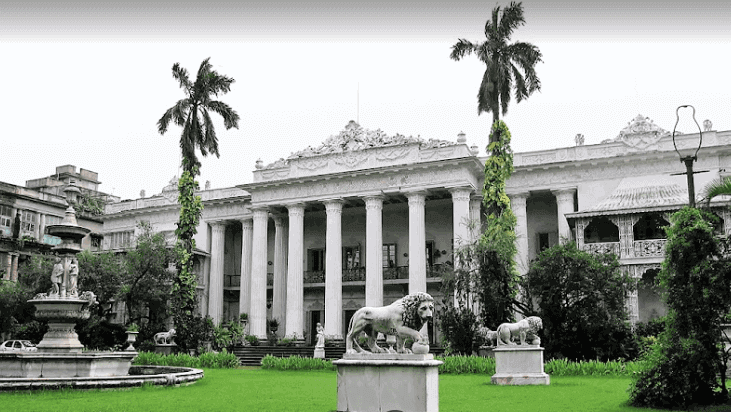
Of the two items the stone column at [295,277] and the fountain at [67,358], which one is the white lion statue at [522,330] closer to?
the fountain at [67,358]

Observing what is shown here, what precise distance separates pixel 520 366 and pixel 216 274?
24937 millimetres

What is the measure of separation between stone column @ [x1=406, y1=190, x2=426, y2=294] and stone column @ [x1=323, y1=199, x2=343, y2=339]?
3775 mm

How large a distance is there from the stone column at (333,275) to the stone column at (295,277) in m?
1.58

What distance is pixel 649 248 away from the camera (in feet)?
82.7

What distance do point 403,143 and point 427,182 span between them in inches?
Answer: 92.5

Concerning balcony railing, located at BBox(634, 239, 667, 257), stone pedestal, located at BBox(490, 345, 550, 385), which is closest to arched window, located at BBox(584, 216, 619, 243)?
balcony railing, located at BBox(634, 239, 667, 257)

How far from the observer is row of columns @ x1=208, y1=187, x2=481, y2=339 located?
97.9 ft

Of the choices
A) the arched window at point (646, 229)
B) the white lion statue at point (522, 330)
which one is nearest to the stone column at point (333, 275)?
the arched window at point (646, 229)

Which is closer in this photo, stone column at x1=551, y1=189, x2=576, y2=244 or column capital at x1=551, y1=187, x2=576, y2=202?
stone column at x1=551, y1=189, x2=576, y2=244

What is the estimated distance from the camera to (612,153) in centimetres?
2927

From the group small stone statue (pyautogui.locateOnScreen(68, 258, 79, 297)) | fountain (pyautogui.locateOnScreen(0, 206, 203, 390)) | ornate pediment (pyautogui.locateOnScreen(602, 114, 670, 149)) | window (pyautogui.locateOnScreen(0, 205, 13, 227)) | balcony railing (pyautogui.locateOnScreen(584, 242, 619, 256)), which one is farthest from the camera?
window (pyautogui.locateOnScreen(0, 205, 13, 227))

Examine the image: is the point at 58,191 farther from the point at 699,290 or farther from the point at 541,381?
the point at 699,290

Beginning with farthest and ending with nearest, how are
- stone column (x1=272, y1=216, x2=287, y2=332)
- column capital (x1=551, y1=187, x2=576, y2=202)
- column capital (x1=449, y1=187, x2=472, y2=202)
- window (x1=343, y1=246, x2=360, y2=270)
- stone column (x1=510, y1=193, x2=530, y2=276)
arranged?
window (x1=343, y1=246, x2=360, y2=270) < stone column (x1=272, y1=216, x2=287, y2=332) < stone column (x1=510, y1=193, x2=530, y2=276) < column capital (x1=551, y1=187, x2=576, y2=202) < column capital (x1=449, y1=187, x2=472, y2=202)

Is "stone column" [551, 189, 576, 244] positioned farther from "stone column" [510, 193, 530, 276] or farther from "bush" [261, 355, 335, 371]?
"bush" [261, 355, 335, 371]
